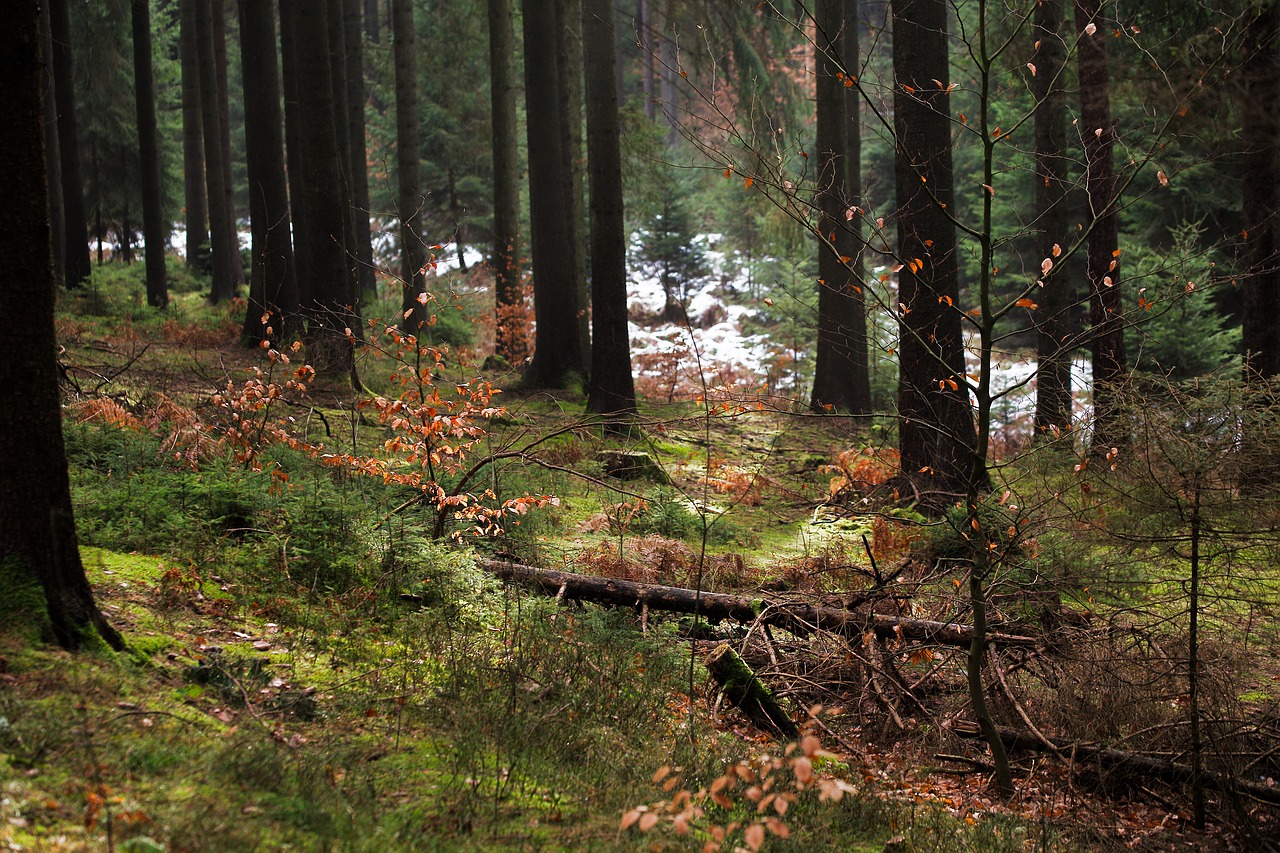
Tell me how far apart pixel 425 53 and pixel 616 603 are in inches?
827

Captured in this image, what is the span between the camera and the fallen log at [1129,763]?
423cm

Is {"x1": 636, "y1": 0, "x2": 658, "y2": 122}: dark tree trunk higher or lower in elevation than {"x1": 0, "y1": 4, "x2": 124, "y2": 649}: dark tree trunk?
higher

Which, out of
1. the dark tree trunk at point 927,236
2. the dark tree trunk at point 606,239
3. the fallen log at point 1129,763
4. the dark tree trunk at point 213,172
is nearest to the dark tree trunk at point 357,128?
the dark tree trunk at point 213,172

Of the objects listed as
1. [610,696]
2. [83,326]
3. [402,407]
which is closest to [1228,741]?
[610,696]

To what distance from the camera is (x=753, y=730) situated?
5.18 metres

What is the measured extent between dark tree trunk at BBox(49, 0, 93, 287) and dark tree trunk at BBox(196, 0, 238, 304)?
2860 millimetres

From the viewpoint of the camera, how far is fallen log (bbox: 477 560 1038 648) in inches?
225

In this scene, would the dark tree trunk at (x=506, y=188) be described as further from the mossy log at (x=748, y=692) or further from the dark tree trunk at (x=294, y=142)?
the mossy log at (x=748, y=692)

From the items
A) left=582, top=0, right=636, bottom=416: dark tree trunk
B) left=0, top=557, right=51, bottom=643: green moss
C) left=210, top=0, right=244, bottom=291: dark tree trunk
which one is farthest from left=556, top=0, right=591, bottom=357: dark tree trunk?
left=0, top=557, right=51, bottom=643: green moss

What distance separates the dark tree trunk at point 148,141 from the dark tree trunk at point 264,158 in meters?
5.18

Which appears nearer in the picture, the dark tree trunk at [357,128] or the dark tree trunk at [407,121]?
the dark tree trunk at [407,121]

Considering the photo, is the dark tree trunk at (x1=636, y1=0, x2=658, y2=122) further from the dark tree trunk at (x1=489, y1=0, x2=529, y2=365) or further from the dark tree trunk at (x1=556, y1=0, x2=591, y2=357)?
the dark tree trunk at (x1=489, y1=0, x2=529, y2=365)

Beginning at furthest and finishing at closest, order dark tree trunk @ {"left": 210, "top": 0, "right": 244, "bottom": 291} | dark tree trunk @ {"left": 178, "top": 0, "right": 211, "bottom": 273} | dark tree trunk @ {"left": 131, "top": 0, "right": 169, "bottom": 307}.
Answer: dark tree trunk @ {"left": 178, "top": 0, "right": 211, "bottom": 273} < dark tree trunk @ {"left": 210, "top": 0, "right": 244, "bottom": 291} < dark tree trunk @ {"left": 131, "top": 0, "right": 169, "bottom": 307}

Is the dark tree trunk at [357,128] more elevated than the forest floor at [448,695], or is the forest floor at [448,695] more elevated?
the dark tree trunk at [357,128]
